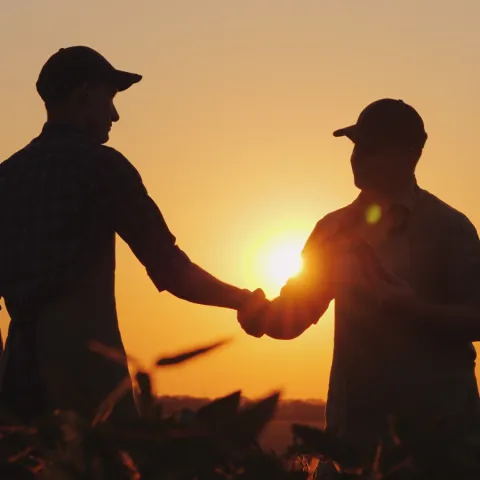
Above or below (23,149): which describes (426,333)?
below

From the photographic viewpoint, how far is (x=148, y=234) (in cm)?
488

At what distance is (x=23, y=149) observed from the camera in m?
5.00

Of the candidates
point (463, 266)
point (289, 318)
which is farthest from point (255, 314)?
point (463, 266)

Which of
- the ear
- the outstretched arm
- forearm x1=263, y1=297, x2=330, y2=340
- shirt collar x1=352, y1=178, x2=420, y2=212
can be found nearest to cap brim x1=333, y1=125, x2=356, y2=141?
shirt collar x1=352, y1=178, x2=420, y2=212

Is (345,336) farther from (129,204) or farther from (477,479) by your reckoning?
(477,479)

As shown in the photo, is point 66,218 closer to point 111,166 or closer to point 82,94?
point 111,166

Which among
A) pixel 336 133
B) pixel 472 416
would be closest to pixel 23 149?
pixel 336 133

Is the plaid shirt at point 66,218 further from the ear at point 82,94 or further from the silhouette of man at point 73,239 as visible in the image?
the ear at point 82,94

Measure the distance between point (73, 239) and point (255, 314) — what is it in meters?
1.54

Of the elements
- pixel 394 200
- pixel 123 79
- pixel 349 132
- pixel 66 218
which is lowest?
pixel 66 218

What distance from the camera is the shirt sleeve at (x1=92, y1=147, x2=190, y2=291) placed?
15.6 feet

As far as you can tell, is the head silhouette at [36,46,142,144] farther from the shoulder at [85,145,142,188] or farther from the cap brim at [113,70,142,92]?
the shoulder at [85,145,142,188]

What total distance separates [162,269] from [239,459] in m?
3.45

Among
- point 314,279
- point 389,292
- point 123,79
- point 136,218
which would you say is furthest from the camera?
point 314,279
